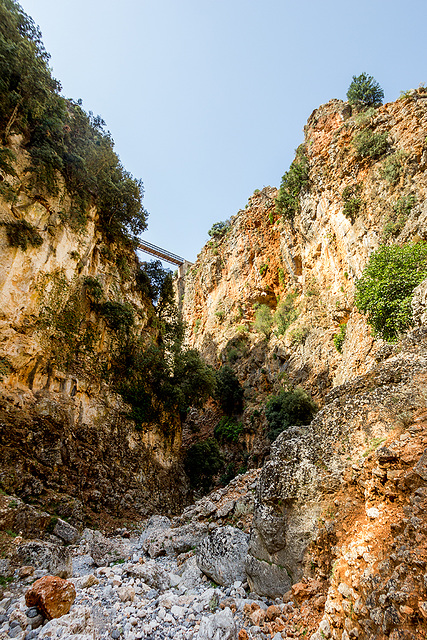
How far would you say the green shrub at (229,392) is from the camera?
2592cm

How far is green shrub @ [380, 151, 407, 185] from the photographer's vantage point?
1633cm

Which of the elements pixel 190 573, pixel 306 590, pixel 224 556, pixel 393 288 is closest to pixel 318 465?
pixel 306 590

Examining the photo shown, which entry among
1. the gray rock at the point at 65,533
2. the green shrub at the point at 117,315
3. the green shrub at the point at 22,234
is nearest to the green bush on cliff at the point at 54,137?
the green shrub at the point at 22,234

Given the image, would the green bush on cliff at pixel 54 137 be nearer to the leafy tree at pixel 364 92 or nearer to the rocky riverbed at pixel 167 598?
the rocky riverbed at pixel 167 598

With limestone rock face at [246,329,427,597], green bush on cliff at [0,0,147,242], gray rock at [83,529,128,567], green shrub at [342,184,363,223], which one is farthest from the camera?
green shrub at [342,184,363,223]

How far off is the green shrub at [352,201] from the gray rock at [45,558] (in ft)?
68.3

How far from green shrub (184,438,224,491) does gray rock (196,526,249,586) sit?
12.7 meters

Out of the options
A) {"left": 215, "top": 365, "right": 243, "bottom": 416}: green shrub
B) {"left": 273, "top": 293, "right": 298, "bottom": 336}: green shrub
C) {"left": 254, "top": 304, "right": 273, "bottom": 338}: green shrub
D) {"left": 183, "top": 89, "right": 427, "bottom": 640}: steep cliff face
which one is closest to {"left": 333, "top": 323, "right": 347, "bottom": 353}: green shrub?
{"left": 183, "top": 89, "right": 427, "bottom": 640}: steep cliff face

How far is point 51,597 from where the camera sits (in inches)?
170

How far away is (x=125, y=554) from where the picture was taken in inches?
331

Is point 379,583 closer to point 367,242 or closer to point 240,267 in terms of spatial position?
point 367,242

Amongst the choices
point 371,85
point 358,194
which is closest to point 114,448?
point 358,194

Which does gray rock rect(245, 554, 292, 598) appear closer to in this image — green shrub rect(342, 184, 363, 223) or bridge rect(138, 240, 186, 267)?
green shrub rect(342, 184, 363, 223)

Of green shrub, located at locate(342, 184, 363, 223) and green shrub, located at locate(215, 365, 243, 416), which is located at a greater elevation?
green shrub, located at locate(342, 184, 363, 223)
